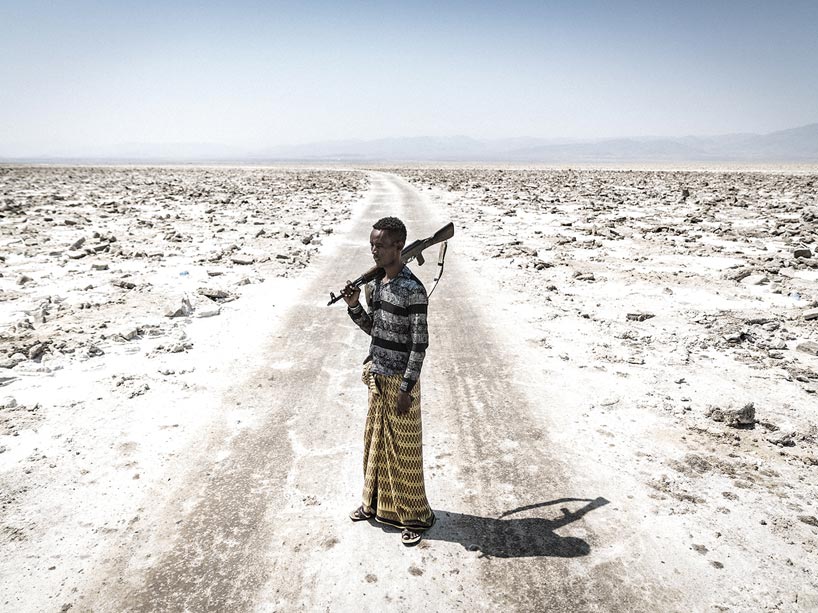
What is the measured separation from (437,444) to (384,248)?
2.26 meters

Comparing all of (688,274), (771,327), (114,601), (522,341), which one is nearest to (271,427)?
(114,601)

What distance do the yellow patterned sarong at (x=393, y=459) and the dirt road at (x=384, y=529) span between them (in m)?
0.16


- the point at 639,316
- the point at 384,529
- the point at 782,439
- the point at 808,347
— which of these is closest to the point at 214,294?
the point at 384,529

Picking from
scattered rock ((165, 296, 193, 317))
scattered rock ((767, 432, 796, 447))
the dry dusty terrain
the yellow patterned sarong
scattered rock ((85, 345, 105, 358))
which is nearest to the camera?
the dry dusty terrain

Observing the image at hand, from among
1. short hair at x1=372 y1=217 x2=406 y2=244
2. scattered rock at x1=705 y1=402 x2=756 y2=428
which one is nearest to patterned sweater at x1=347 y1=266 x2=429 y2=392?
short hair at x1=372 y1=217 x2=406 y2=244

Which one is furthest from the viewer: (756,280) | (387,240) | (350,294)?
(756,280)

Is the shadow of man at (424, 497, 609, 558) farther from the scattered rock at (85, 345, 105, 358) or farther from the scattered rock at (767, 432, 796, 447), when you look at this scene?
the scattered rock at (85, 345, 105, 358)

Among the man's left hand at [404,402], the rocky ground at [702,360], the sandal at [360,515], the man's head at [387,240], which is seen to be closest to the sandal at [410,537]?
the sandal at [360,515]

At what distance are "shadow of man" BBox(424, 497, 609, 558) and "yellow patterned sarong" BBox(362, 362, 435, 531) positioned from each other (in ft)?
0.46

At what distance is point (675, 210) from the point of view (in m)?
22.3

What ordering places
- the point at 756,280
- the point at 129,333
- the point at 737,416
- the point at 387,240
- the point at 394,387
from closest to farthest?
the point at 387,240
the point at 394,387
the point at 737,416
the point at 129,333
the point at 756,280

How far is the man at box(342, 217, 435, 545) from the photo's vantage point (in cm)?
A: 324

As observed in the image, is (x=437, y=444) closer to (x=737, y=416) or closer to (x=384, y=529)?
(x=384, y=529)

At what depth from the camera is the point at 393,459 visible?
355cm
